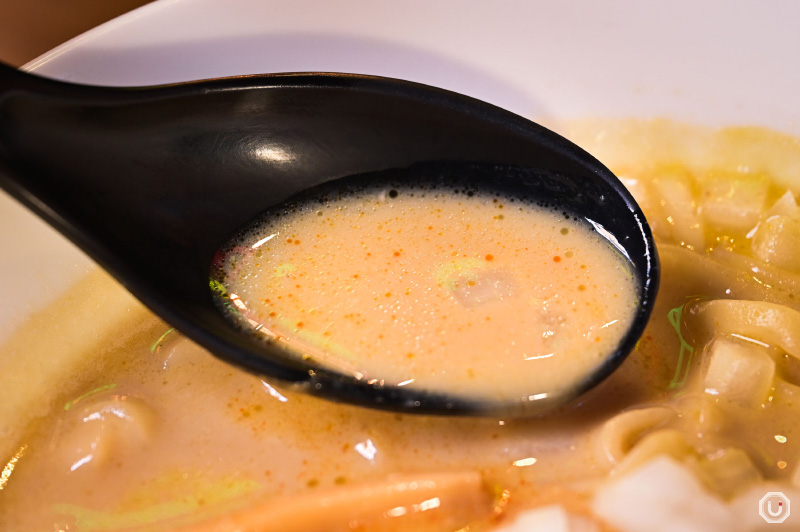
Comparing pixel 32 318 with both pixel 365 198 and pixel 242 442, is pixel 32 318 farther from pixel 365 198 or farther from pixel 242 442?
pixel 365 198

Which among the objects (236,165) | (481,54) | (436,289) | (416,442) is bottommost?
(416,442)

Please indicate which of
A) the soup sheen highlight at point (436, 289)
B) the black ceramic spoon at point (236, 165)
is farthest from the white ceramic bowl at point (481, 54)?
the soup sheen highlight at point (436, 289)

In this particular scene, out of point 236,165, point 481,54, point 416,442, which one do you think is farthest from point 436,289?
point 481,54

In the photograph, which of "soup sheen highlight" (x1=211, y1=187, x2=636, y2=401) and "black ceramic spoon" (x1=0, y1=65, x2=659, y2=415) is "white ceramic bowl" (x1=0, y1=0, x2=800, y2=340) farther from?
"soup sheen highlight" (x1=211, y1=187, x2=636, y2=401)

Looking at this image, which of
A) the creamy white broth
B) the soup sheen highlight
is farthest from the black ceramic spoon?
the creamy white broth

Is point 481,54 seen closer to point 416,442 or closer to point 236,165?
Answer: point 236,165

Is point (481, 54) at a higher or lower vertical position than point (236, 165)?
higher
